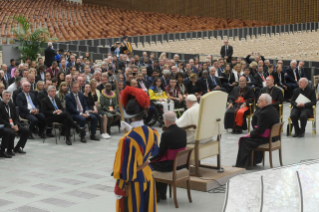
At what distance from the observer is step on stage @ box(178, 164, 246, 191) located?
5434 millimetres

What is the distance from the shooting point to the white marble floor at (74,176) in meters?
4.94

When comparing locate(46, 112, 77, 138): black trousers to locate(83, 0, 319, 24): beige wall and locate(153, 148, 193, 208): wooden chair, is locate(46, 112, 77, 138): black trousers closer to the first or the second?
locate(153, 148, 193, 208): wooden chair

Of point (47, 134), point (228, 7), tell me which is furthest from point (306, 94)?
point (228, 7)

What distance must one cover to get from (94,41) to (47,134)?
7.99m

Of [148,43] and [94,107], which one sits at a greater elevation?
[148,43]

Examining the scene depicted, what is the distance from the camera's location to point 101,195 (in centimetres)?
526

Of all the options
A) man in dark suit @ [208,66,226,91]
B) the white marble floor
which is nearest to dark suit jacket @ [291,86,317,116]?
the white marble floor

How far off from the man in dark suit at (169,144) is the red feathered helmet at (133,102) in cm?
148

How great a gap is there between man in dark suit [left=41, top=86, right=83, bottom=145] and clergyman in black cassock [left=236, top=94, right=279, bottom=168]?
330 centimetres

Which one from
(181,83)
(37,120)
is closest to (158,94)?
(181,83)

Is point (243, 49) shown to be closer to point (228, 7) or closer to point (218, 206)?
point (228, 7)

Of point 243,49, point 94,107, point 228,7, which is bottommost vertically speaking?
point 94,107

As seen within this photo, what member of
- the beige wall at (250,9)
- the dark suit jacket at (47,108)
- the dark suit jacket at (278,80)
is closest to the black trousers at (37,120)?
the dark suit jacket at (47,108)

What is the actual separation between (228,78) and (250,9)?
566 inches
